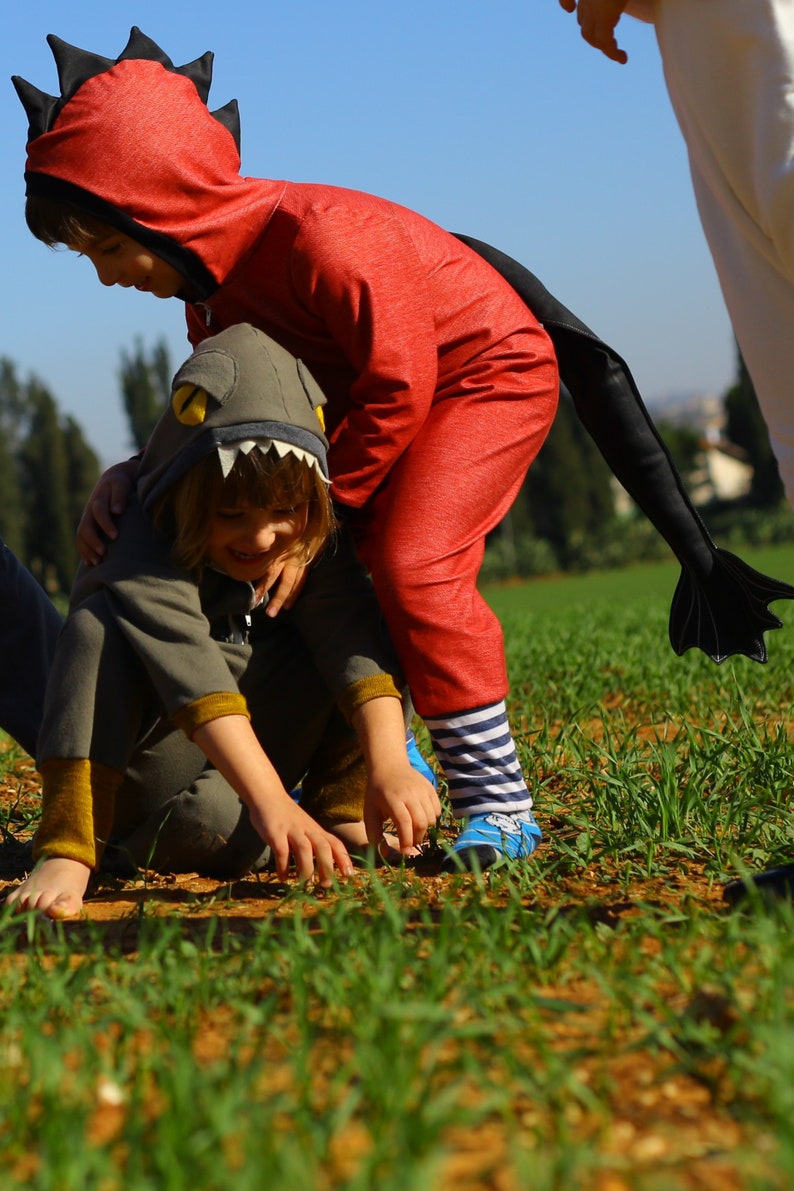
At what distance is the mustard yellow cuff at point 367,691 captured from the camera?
8.29ft

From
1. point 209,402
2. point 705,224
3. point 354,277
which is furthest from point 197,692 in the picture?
point 705,224

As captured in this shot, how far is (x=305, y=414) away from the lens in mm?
2516

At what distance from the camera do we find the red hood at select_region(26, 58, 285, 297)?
2.66 meters

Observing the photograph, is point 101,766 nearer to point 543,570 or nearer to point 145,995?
point 145,995

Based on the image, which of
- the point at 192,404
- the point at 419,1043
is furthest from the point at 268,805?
the point at 419,1043

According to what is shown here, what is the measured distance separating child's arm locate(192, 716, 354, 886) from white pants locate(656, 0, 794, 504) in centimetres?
104

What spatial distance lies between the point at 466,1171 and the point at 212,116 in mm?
2415

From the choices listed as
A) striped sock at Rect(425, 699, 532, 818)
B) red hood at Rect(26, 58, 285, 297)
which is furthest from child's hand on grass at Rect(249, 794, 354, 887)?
red hood at Rect(26, 58, 285, 297)

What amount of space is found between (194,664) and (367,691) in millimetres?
366

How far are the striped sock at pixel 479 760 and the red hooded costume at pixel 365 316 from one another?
42 millimetres

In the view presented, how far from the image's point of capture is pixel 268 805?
87.4 inches

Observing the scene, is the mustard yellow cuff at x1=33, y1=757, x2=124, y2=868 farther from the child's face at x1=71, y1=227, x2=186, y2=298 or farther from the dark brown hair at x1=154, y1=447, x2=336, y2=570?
the child's face at x1=71, y1=227, x2=186, y2=298

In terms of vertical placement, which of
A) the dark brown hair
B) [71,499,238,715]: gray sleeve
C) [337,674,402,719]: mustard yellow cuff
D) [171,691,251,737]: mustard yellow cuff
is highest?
the dark brown hair

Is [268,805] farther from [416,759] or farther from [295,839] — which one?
[416,759]
